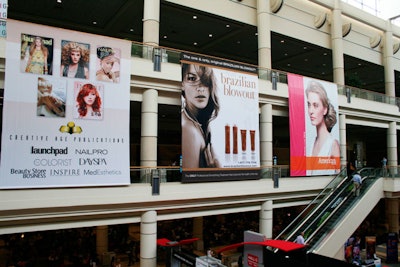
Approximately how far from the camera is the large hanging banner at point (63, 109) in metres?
10.5

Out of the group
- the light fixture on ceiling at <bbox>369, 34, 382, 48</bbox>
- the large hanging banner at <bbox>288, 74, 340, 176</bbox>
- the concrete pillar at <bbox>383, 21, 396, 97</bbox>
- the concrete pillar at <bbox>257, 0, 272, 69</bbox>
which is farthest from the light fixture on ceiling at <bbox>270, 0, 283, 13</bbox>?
the concrete pillar at <bbox>383, 21, 396, 97</bbox>

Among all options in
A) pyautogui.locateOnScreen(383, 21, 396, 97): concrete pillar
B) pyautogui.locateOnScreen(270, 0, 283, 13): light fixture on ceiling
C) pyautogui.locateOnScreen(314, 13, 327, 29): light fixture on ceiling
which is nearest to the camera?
pyautogui.locateOnScreen(270, 0, 283, 13): light fixture on ceiling

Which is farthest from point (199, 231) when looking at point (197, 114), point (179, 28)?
point (179, 28)

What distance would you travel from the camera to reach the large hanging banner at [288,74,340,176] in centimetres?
1711

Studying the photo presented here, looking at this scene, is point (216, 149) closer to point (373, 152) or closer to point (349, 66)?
point (349, 66)

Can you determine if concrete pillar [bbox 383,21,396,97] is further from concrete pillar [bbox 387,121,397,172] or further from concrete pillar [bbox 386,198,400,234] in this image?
concrete pillar [bbox 386,198,400,234]

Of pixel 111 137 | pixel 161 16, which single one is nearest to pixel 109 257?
pixel 111 137

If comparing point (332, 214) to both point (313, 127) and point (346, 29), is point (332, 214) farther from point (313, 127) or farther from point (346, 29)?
point (346, 29)

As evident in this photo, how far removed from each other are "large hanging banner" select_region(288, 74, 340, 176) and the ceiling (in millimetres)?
4678

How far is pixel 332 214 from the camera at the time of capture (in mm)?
15562

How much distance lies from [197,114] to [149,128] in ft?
6.77

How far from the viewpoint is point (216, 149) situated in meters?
14.3

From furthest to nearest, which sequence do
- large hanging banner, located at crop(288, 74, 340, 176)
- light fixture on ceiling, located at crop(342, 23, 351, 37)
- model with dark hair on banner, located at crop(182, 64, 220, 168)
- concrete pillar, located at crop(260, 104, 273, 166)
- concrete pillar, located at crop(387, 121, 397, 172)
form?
1. concrete pillar, located at crop(387, 121, 397, 172)
2. light fixture on ceiling, located at crop(342, 23, 351, 37)
3. large hanging banner, located at crop(288, 74, 340, 176)
4. concrete pillar, located at crop(260, 104, 273, 166)
5. model with dark hair on banner, located at crop(182, 64, 220, 168)

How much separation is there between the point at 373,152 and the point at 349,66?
13.0 metres
